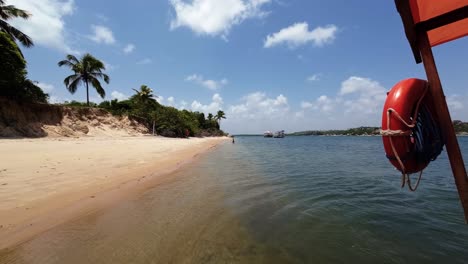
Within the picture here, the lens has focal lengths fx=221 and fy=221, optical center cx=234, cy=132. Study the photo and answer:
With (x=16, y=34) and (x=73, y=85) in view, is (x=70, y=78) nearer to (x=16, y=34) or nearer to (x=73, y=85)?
(x=73, y=85)

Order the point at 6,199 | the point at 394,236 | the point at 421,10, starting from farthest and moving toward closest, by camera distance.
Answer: the point at 6,199 < the point at 394,236 < the point at 421,10

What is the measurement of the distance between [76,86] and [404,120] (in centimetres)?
3914

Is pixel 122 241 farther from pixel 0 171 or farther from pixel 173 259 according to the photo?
pixel 0 171

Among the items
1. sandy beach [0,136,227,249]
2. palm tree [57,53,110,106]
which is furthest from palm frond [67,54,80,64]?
sandy beach [0,136,227,249]

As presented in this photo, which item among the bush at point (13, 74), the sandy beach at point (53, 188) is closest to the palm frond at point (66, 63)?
the bush at point (13, 74)

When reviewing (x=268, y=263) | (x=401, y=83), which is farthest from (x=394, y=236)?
(x=401, y=83)

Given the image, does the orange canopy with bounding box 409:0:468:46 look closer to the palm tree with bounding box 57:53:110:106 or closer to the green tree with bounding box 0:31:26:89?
the green tree with bounding box 0:31:26:89

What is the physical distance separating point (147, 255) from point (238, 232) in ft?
5.04

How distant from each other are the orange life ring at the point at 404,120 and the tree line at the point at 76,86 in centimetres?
2328

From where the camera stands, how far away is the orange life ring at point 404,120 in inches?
85.7

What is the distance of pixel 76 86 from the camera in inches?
1261

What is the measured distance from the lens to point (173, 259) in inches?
118

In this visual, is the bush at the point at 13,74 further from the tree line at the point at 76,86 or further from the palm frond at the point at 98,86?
the palm frond at the point at 98,86

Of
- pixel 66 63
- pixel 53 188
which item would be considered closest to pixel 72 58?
pixel 66 63
